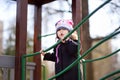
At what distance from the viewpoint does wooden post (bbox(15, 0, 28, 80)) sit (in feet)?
7.82

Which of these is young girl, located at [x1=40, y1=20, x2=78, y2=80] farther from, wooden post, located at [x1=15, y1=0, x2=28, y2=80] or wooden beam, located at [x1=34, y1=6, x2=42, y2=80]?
wooden beam, located at [x1=34, y1=6, x2=42, y2=80]

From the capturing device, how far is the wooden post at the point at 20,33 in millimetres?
2383

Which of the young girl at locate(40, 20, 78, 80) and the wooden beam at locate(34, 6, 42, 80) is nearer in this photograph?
the young girl at locate(40, 20, 78, 80)

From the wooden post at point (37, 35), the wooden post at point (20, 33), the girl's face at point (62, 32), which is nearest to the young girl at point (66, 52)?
the girl's face at point (62, 32)

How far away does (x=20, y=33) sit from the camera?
2.46m

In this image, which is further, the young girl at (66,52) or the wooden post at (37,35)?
the wooden post at (37,35)

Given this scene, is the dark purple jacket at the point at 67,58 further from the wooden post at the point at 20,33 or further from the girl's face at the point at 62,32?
the wooden post at the point at 20,33

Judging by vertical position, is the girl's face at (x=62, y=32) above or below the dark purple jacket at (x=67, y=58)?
above

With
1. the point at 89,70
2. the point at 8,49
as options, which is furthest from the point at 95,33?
the point at 8,49

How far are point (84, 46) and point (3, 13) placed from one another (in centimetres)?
328

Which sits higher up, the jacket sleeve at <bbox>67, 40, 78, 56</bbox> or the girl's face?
the girl's face

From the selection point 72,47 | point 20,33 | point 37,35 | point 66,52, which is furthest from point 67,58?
point 37,35

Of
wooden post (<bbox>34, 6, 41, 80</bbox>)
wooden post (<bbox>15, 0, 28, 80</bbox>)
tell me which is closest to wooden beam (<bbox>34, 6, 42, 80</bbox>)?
wooden post (<bbox>34, 6, 41, 80</bbox>)

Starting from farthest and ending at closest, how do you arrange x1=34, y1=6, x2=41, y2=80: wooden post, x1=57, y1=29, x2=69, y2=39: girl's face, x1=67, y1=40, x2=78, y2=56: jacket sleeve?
x1=34, y1=6, x2=41, y2=80: wooden post → x1=57, y1=29, x2=69, y2=39: girl's face → x1=67, y1=40, x2=78, y2=56: jacket sleeve
